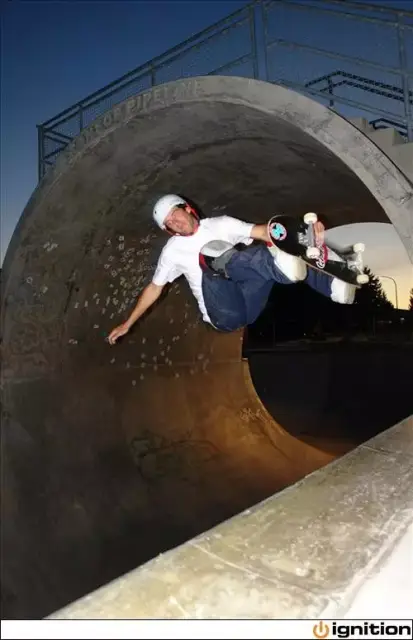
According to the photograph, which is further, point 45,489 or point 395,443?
point 45,489

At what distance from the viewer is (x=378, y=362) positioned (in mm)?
18453

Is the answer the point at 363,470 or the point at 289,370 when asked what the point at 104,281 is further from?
the point at 289,370

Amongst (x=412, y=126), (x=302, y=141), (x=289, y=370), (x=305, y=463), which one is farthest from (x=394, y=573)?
(x=289, y=370)

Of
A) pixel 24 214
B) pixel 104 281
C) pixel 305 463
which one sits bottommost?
pixel 305 463

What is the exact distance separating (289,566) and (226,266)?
2.26 metres

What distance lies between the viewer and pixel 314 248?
3.55m

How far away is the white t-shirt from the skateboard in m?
0.29

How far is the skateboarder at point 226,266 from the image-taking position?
3.73m

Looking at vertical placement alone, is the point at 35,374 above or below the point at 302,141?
below

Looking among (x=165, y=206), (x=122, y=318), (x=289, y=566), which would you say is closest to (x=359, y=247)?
(x=165, y=206)

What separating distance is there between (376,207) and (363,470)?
358 centimetres

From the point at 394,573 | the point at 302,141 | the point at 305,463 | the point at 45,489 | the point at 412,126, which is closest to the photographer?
the point at 394,573

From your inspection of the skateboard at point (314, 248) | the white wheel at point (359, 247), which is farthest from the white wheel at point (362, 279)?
the white wheel at point (359, 247)

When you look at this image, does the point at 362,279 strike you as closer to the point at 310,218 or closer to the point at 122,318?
the point at 310,218
